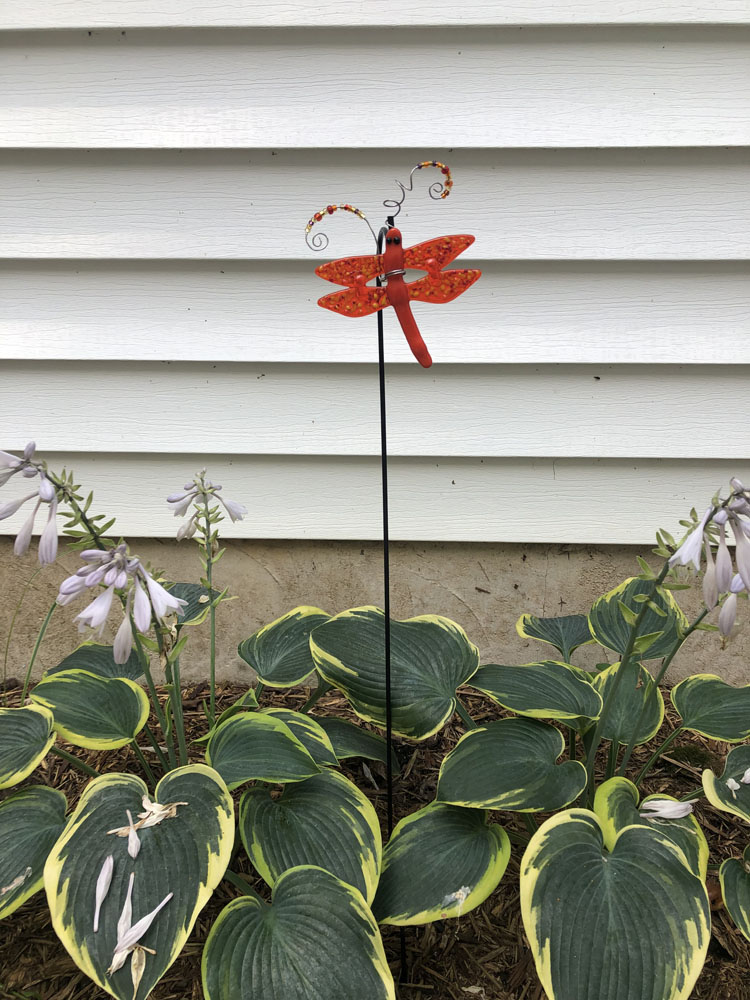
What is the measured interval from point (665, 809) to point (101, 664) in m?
1.13

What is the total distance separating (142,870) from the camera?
990 mm

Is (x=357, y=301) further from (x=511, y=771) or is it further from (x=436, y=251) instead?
(x=511, y=771)

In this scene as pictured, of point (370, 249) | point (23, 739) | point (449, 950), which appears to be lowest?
point (449, 950)

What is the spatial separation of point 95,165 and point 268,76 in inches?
17.5

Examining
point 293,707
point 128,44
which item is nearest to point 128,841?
point 293,707

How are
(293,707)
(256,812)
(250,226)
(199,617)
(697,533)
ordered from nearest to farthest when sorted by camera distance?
(697,533) < (256,812) < (199,617) < (250,226) < (293,707)

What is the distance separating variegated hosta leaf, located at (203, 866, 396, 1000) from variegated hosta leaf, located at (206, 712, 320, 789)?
5.7 inches

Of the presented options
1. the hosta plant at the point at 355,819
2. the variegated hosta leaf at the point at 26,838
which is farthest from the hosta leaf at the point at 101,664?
the variegated hosta leaf at the point at 26,838

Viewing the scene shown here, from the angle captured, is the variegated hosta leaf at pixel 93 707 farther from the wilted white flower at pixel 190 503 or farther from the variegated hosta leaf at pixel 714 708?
the variegated hosta leaf at pixel 714 708

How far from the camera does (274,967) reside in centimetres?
96

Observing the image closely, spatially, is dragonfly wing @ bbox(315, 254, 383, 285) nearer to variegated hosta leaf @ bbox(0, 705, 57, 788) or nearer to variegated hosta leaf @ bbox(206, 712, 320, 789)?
variegated hosta leaf @ bbox(206, 712, 320, 789)

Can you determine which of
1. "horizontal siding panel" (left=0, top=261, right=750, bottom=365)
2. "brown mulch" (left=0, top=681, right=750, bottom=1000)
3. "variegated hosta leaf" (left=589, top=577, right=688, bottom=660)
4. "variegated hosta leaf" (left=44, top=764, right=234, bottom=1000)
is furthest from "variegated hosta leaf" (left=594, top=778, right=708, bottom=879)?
"horizontal siding panel" (left=0, top=261, right=750, bottom=365)

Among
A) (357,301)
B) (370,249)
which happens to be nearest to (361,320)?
(370,249)

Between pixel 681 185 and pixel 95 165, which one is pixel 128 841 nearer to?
pixel 95 165
